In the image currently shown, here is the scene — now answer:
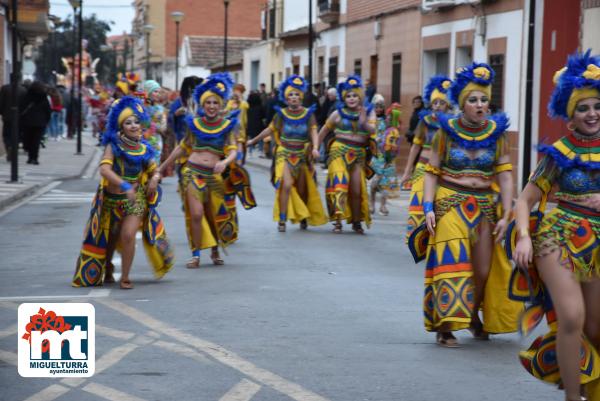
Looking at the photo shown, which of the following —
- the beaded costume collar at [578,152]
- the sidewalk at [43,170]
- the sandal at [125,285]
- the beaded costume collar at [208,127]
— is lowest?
the sidewalk at [43,170]

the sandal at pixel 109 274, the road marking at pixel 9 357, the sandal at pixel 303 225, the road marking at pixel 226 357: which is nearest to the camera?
the road marking at pixel 226 357

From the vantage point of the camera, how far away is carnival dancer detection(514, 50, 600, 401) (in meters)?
6.01

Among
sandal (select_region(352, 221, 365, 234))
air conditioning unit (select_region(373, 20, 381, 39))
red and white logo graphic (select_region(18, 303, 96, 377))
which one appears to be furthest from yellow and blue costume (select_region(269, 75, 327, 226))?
air conditioning unit (select_region(373, 20, 381, 39))

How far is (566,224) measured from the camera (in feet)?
20.4

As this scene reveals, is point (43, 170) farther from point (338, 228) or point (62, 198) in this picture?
point (338, 228)

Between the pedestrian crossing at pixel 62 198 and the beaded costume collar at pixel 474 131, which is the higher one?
the beaded costume collar at pixel 474 131

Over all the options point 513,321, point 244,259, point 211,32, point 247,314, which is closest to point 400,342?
point 513,321

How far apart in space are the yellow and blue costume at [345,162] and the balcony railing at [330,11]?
24067 millimetres

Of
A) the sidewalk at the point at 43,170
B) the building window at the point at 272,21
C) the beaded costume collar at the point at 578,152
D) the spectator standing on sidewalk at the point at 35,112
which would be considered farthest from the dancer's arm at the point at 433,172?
the building window at the point at 272,21

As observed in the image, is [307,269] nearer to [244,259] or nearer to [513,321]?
[244,259]

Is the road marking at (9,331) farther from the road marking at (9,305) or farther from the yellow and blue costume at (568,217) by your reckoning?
the yellow and blue costume at (568,217)

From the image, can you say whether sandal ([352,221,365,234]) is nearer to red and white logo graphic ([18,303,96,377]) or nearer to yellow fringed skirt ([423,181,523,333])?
yellow fringed skirt ([423,181,523,333])

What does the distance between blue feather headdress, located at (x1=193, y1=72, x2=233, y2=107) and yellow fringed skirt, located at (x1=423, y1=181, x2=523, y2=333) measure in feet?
14.4

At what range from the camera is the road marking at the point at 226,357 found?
6.71m
